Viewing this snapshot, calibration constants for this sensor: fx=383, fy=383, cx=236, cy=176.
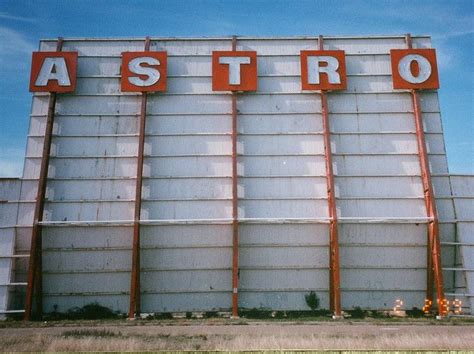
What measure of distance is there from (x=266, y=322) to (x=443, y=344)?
6871 millimetres

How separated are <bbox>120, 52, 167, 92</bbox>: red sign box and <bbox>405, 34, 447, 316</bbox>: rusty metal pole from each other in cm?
1340

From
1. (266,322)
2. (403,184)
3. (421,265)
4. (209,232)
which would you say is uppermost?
(403,184)

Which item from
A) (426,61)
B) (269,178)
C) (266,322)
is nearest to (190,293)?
(266,322)

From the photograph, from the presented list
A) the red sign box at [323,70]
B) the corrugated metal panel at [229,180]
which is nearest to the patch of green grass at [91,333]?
the corrugated metal panel at [229,180]

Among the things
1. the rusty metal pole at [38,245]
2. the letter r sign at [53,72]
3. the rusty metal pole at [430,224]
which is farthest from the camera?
the letter r sign at [53,72]

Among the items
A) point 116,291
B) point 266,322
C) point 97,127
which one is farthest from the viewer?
point 97,127

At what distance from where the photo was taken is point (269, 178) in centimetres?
1944

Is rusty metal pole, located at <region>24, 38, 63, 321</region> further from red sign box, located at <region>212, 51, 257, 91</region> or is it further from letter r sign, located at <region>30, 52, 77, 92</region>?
red sign box, located at <region>212, 51, 257, 91</region>

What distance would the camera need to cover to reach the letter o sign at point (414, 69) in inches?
796

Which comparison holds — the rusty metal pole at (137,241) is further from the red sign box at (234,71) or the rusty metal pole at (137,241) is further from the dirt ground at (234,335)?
the red sign box at (234,71)

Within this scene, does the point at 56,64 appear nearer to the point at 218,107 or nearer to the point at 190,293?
the point at 218,107

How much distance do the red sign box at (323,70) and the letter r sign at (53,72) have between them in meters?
12.3

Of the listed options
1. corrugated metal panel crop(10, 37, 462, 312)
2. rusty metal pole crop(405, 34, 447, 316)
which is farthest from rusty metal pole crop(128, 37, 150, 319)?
rusty metal pole crop(405, 34, 447, 316)

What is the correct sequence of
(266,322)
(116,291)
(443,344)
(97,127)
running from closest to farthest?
(443,344), (266,322), (116,291), (97,127)
